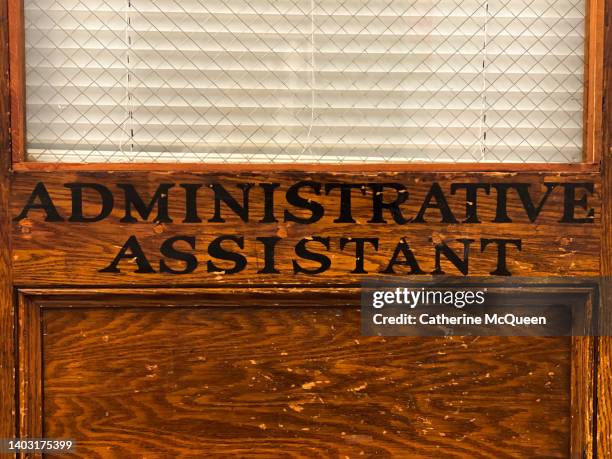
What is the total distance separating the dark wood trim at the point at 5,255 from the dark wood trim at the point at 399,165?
0.02m

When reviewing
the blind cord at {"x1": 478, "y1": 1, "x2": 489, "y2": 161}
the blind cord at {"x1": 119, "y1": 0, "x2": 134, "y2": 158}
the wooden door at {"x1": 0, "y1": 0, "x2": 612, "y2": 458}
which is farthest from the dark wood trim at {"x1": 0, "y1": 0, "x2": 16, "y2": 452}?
the blind cord at {"x1": 478, "y1": 1, "x2": 489, "y2": 161}

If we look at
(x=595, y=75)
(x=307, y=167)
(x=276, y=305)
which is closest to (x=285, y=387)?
(x=276, y=305)

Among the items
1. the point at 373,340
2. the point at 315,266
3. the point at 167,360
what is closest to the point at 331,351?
the point at 373,340

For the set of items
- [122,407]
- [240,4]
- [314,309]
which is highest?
[240,4]

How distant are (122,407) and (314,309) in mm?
551

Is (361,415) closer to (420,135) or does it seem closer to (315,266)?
(315,266)

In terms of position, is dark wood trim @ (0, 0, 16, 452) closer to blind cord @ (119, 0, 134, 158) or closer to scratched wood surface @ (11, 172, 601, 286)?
scratched wood surface @ (11, 172, 601, 286)

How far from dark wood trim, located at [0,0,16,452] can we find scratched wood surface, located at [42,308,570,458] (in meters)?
0.09

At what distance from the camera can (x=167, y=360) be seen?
146 centimetres

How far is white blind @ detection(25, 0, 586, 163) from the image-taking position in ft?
4.78

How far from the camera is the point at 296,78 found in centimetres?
147

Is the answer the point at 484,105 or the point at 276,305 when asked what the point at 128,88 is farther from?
the point at 484,105

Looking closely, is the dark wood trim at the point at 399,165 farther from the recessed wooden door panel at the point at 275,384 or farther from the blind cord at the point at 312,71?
the recessed wooden door panel at the point at 275,384

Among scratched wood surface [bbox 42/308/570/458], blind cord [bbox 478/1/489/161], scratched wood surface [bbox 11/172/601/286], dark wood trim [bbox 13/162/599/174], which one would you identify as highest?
blind cord [bbox 478/1/489/161]
